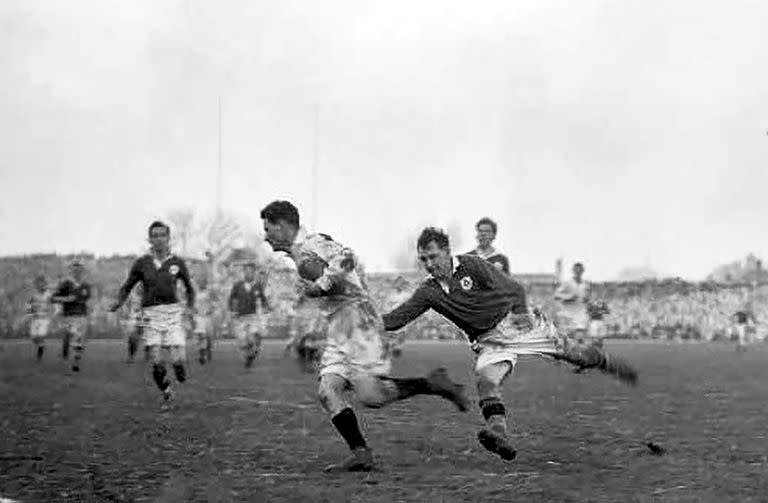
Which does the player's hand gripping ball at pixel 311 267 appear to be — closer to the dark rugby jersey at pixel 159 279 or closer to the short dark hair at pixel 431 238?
the short dark hair at pixel 431 238

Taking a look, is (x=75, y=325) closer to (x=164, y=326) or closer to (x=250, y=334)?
(x=250, y=334)

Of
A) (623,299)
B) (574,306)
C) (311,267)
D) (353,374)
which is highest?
(623,299)

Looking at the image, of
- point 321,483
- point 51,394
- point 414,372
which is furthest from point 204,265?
point 321,483

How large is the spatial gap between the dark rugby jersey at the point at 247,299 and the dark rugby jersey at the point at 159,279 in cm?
913

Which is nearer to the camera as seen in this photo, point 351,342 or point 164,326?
point 351,342

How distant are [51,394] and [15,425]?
166 inches

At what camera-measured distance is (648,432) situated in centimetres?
1075

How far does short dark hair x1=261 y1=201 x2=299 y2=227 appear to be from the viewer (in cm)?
824

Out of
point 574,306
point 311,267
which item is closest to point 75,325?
point 574,306

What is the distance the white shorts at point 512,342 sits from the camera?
880 cm

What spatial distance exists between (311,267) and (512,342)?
1733 mm

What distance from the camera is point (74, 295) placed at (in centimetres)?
2423

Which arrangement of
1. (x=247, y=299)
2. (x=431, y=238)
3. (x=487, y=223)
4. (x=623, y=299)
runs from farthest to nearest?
(x=623, y=299) < (x=247, y=299) < (x=487, y=223) < (x=431, y=238)

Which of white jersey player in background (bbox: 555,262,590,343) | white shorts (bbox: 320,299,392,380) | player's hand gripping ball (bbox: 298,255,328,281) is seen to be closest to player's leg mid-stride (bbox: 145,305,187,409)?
white shorts (bbox: 320,299,392,380)
